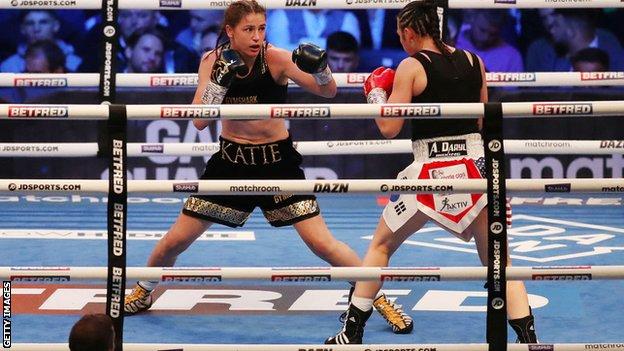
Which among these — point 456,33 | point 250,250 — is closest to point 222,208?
point 250,250

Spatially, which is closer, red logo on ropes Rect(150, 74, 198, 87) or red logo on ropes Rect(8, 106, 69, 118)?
red logo on ropes Rect(8, 106, 69, 118)

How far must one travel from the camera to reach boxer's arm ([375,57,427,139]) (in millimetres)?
4980

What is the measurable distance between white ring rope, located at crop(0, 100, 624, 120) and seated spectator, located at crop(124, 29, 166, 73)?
5.94 m

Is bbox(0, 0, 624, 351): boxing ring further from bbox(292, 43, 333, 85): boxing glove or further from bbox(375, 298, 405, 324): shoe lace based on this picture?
bbox(292, 43, 333, 85): boxing glove

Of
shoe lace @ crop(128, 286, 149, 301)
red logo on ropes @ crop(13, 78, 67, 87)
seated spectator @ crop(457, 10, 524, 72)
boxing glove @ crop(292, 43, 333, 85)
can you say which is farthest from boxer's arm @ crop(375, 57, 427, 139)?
seated spectator @ crop(457, 10, 524, 72)

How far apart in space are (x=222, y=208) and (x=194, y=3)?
126cm

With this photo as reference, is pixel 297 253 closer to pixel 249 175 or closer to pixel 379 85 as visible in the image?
pixel 249 175

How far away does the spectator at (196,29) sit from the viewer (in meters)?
10.2

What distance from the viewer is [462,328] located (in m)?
5.59

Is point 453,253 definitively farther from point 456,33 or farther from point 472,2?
point 456,33

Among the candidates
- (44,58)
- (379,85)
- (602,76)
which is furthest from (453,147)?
(44,58)

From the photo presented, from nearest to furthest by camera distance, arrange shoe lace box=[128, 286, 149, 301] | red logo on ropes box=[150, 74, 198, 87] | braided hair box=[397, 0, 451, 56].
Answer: braided hair box=[397, 0, 451, 56]
shoe lace box=[128, 286, 149, 301]
red logo on ropes box=[150, 74, 198, 87]

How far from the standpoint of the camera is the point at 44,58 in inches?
399

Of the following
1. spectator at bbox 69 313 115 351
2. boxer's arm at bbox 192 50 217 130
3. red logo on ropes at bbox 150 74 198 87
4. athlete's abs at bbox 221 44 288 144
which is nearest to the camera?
spectator at bbox 69 313 115 351
